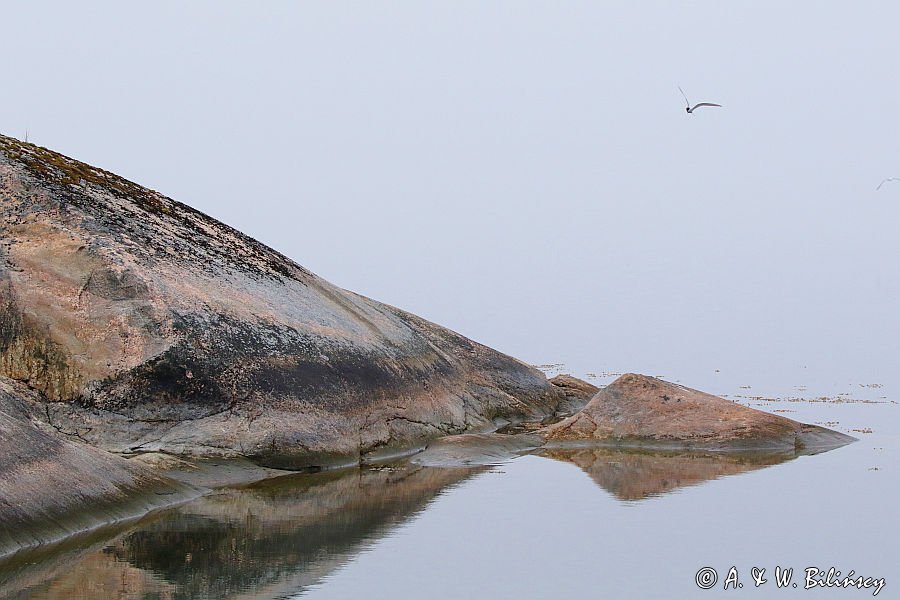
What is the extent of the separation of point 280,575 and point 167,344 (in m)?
5.96

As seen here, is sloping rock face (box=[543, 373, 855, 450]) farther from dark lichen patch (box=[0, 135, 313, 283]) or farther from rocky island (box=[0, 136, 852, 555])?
dark lichen patch (box=[0, 135, 313, 283])

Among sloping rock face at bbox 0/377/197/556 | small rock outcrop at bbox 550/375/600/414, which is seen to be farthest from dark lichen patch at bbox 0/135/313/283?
small rock outcrop at bbox 550/375/600/414

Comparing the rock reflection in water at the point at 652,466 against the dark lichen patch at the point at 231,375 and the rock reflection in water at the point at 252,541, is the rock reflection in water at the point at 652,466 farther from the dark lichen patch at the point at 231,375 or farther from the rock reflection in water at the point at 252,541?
the dark lichen patch at the point at 231,375

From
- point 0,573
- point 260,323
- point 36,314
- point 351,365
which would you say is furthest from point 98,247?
point 0,573

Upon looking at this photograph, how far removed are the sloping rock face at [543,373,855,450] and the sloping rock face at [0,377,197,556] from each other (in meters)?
7.81

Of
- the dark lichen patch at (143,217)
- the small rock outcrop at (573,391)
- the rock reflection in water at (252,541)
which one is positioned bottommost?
the rock reflection in water at (252,541)

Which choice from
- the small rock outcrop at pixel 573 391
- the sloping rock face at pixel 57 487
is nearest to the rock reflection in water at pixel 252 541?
the sloping rock face at pixel 57 487

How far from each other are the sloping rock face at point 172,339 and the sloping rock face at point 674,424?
237cm

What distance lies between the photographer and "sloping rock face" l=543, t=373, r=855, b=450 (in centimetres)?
1958

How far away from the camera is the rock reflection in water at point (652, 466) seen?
53.6 ft

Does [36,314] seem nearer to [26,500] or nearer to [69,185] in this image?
[69,185]

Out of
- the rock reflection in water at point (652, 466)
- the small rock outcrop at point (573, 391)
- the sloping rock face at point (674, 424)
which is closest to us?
the rock reflection in water at point (652, 466)

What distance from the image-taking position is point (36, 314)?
1677 centimetres

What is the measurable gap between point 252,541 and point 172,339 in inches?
181
